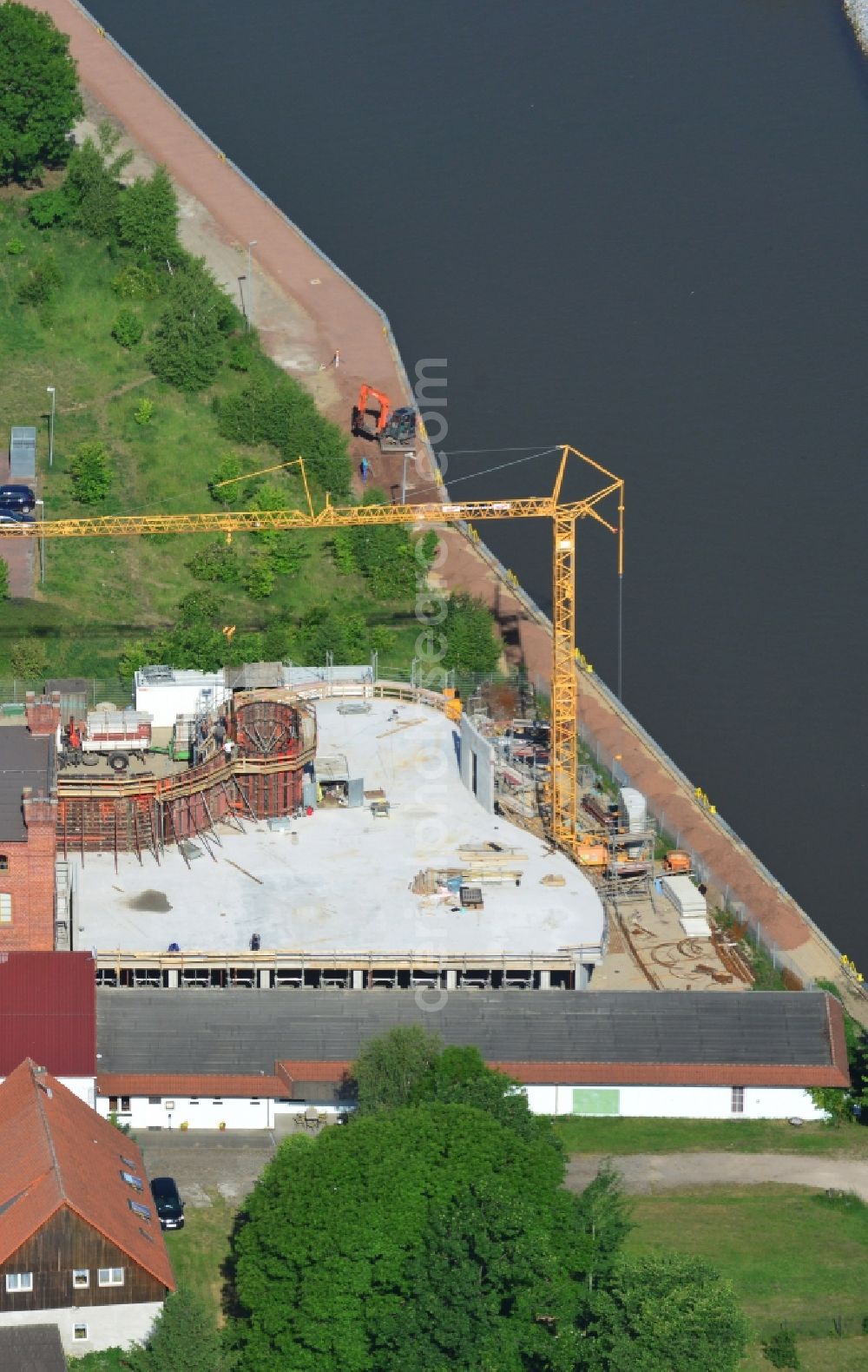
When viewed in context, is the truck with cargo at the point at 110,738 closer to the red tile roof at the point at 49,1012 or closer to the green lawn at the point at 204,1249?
the red tile roof at the point at 49,1012

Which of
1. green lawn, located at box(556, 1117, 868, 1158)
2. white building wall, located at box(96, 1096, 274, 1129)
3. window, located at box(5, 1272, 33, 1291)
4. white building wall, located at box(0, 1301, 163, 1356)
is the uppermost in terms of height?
white building wall, located at box(96, 1096, 274, 1129)

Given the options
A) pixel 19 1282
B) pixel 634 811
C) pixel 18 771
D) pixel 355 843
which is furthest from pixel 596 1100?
pixel 19 1282

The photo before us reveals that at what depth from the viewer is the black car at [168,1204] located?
154000 millimetres

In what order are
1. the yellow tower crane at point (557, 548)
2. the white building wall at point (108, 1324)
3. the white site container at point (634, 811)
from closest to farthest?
the white building wall at point (108, 1324), the white site container at point (634, 811), the yellow tower crane at point (557, 548)

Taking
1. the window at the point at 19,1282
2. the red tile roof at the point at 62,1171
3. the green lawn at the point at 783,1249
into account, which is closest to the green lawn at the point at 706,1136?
the green lawn at the point at 783,1249

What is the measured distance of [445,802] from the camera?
18525 centimetres

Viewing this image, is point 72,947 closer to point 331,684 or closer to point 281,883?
point 281,883

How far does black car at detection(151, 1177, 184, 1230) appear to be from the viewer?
505 feet

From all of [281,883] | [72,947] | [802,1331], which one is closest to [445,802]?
[281,883]

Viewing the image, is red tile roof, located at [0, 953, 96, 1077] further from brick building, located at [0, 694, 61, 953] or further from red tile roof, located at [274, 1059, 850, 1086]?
red tile roof, located at [274, 1059, 850, 1086]

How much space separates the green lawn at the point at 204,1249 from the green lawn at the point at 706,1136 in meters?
16.2

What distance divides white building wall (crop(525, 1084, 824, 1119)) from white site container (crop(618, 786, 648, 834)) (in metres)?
22.5

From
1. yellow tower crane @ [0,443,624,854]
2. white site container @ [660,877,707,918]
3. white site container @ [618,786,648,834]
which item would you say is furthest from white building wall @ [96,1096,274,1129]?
white site container @ [618,786,648,834]

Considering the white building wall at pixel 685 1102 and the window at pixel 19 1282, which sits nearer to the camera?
the window at pixel 19 1282
